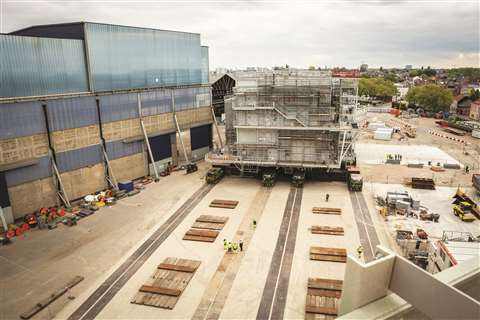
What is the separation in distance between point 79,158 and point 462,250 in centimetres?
3693

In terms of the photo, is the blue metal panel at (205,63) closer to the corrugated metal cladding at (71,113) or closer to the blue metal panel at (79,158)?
the corrugated metal cladding at (71,113)

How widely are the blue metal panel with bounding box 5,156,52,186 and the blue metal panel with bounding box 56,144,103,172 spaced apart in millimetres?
1236

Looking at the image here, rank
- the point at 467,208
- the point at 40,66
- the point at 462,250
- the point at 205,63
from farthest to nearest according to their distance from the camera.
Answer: the point at 205,63
the point at 40,66
the point at 467,208
the point at 462,250

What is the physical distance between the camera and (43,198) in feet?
113

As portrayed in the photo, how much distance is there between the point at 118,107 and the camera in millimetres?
41125

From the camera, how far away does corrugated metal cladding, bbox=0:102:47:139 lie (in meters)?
30.5

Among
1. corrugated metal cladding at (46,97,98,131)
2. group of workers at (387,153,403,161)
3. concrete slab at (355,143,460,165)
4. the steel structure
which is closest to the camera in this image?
corrugated metal cladding at (46,97,98,131)

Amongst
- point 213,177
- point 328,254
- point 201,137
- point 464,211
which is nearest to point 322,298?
point 328,254

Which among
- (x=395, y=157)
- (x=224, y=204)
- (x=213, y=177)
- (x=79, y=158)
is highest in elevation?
(x=79, y=158)

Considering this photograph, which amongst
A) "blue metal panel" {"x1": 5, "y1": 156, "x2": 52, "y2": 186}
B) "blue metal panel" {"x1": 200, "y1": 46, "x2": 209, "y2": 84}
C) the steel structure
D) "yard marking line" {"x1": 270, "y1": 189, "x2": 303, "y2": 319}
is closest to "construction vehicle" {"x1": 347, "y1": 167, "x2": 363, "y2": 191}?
the steel structure

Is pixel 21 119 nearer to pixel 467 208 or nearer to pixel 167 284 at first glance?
pixel 167 284

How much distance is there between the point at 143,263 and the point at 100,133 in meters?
19.7

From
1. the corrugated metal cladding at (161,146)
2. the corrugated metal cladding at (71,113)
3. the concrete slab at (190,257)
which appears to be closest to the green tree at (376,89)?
the corrugated metal cladding at (161,146)

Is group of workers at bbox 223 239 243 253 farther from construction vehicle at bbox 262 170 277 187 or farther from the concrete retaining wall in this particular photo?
the concrete retaining wall
